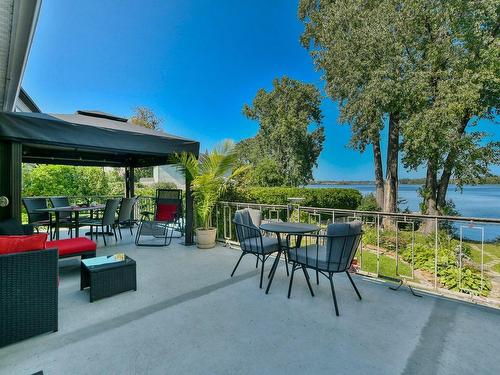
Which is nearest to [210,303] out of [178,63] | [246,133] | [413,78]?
[413,78]

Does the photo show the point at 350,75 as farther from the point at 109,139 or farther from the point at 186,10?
the point at 109,139

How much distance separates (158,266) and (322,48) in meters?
12.9

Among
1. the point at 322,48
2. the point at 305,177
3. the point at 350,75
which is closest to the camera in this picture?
the point at 350,75

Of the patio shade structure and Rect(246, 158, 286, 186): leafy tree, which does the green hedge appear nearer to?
the patio shade structure

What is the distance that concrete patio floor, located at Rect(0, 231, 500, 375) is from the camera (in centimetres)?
188

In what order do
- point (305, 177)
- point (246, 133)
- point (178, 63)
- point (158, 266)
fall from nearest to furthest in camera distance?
point (158, 266) < point (178, 63) < point (305, 177) < point (246, 133)

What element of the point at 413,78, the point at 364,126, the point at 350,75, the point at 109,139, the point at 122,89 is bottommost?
the point at 109,139

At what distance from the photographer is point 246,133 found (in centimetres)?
2422

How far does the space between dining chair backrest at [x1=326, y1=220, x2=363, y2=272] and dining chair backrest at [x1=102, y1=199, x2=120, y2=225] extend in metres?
4.68

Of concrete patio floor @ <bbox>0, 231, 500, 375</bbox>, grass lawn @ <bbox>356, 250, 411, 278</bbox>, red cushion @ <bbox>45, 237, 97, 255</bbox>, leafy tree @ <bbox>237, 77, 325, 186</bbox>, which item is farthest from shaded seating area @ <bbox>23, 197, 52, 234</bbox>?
leafy tree @ <bbox>237, 77, 325, 186</bbox>

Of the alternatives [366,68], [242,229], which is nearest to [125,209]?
[242,229]

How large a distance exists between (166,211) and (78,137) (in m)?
2.63

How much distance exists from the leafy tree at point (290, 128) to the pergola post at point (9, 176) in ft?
48.3

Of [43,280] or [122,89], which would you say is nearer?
[43,280]
